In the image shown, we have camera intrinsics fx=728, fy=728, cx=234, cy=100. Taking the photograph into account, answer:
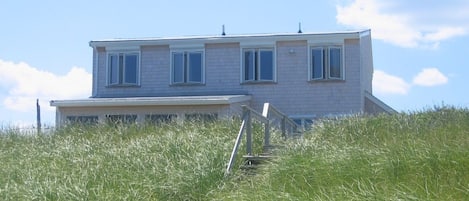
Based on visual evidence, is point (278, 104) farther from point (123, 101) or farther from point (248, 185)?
point (248, 185)

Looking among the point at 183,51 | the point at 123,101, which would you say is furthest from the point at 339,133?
the point at 183,51

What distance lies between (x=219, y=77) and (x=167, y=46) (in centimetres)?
228

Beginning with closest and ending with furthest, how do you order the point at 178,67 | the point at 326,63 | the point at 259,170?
the point at 259,170 < the point at 326,63 < the point at 178,67

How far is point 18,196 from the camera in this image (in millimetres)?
10633

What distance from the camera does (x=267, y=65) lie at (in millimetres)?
→ 25422

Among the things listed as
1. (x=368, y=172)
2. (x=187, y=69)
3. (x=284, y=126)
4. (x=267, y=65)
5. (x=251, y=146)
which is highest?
(x=267, y=65)

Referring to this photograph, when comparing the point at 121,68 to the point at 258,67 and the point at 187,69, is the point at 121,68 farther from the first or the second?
the point at 258,67

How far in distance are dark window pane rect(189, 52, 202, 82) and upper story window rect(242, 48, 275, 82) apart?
1.59m

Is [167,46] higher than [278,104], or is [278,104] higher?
[167,46]

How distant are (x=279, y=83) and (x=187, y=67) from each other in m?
3.39

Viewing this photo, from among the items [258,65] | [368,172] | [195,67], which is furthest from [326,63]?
[368,172]

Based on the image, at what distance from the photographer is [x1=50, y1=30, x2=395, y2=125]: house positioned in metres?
24.5

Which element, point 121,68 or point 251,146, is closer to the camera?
point 251,146

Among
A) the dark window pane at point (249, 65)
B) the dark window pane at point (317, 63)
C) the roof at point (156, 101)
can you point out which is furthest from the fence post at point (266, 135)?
the dark window pane at point (249, 65)
